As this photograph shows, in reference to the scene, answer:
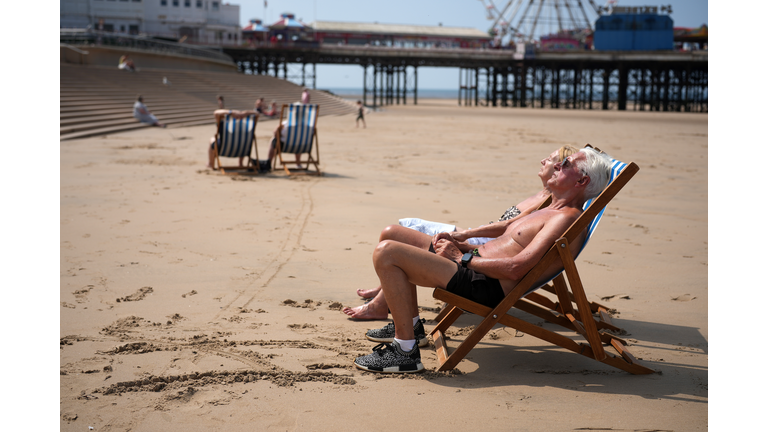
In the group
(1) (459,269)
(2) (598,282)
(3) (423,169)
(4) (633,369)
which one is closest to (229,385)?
(1) (459,269)

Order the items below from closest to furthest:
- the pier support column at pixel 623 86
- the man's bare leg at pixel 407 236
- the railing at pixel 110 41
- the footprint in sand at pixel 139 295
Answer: the man's bare leg at pixel 407 236
the footprint in sand at pixel 139 295
the railing at pixel 110 41
the pier support column at pixel 623 86

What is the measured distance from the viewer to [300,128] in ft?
27.7

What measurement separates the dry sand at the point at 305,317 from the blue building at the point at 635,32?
42.8 meters

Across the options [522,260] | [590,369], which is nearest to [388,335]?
[522,260]

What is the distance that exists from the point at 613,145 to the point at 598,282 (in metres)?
10.9

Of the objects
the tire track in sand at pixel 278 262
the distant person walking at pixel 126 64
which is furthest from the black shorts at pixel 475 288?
the distant person walking at pixel 126 64

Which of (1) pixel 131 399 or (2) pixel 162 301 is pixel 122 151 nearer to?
(2) pixel 162 301

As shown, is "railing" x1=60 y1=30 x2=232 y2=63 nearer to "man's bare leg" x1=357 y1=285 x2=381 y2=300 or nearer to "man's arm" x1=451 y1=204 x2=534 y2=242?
"man's bare leg" x1=357 y1=285 x2=381 y2=300

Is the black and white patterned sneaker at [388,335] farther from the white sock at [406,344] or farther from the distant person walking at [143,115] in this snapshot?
the distant person walking at [143,115]

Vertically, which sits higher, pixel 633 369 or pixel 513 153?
pixel 513 153

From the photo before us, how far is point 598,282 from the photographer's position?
4031 millimetres

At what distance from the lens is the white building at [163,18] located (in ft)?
147

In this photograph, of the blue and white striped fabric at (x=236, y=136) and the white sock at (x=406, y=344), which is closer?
the white sock at (x=406, y=344)

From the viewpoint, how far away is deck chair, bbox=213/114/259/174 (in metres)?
8.34
